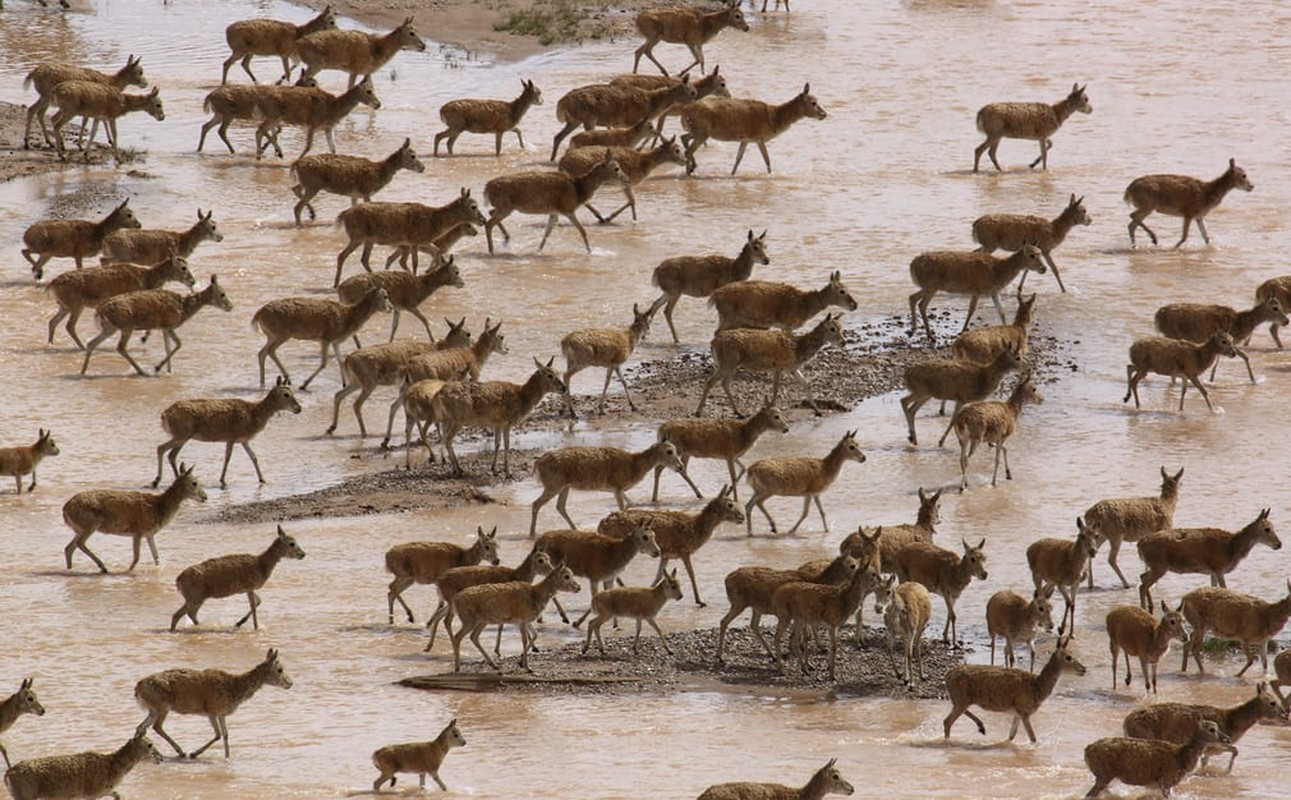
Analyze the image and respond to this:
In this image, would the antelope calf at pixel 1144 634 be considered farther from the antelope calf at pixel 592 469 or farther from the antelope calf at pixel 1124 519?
the antelope calf at pixel 592 469

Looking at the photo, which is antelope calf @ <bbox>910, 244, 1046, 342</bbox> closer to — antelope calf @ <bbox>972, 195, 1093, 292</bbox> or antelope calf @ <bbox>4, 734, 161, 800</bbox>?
antelope calf @ <bbox>972, 195, 1093, 292</bbox>

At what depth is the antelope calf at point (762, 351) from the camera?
71.5 ft

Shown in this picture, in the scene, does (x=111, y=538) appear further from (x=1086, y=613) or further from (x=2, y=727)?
(x=1086, y=613)

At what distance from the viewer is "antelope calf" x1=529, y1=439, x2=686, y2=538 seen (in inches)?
736

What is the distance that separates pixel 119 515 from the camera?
17.4 metres

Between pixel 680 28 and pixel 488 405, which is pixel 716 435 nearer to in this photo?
pixel 488 405

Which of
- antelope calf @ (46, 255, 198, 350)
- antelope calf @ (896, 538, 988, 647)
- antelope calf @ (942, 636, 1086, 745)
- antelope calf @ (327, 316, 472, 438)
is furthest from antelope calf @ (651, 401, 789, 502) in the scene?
antelope calf @ (46, 255, 198, 350)

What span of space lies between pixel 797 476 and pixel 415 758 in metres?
6.33

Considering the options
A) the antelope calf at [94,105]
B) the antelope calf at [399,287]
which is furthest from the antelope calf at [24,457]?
the antelope calf at [94,105]

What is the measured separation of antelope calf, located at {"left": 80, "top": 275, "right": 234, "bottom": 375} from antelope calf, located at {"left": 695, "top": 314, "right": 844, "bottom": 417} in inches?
214

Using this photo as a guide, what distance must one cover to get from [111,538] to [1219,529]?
9.57m

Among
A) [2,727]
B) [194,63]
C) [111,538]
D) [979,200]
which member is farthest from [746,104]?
[2,727]

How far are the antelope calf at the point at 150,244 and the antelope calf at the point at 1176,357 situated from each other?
10.5 m

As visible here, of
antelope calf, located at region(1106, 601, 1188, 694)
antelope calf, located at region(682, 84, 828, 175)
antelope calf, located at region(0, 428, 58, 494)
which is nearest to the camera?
antelope calf, located at region(1106, 601, 1188, 694)
